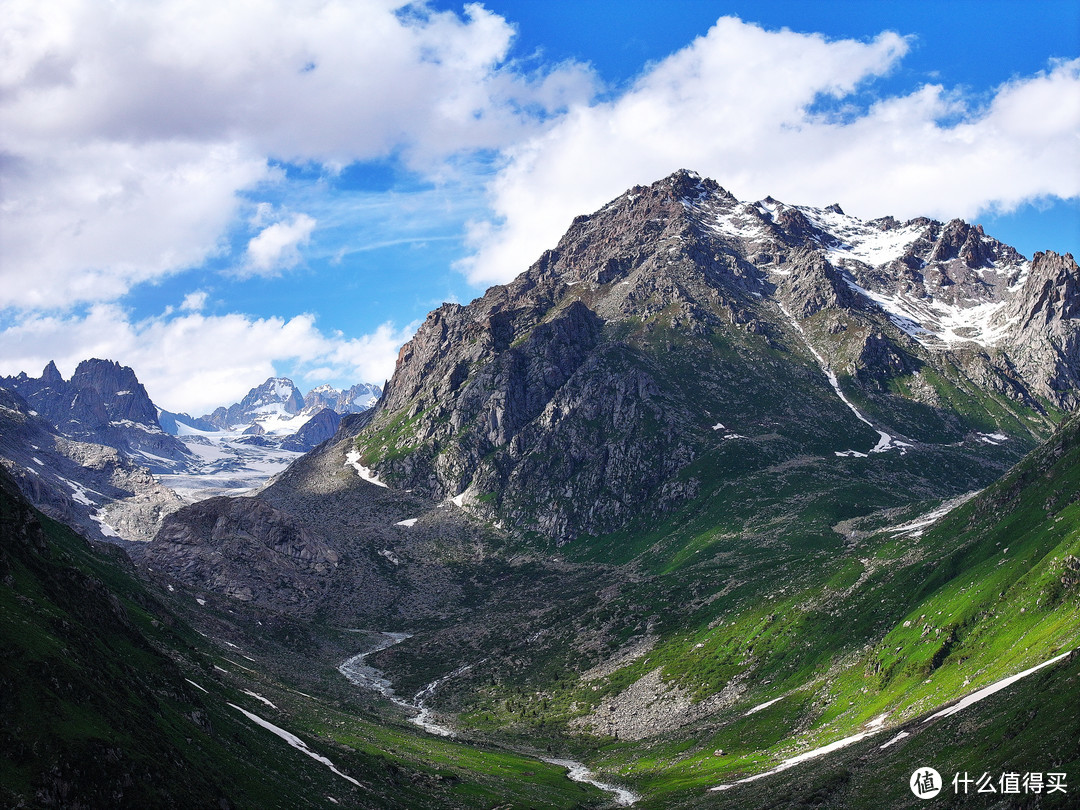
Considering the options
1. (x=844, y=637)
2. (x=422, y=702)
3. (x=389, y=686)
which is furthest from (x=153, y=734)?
(x=389, y=686)

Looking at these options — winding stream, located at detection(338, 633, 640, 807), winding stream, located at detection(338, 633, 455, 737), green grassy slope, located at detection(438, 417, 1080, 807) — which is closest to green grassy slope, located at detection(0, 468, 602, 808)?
winding stream, located at detection(338, 633, 640, 807)

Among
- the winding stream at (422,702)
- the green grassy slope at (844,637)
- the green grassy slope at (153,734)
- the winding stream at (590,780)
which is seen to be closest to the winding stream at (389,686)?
the winding stream at (422,702)

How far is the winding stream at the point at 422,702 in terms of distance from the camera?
9788cm

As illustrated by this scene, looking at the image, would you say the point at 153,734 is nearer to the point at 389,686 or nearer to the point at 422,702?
the point at 422,702

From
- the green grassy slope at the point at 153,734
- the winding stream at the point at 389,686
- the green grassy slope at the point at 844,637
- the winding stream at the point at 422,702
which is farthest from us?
the winding stream at the point at 389,686

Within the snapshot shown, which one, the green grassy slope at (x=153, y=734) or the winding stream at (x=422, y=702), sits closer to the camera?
the green grassy slope at (x=153, y=734)

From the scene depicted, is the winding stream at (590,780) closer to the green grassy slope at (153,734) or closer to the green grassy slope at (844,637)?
the green grassy slope at (844,637)

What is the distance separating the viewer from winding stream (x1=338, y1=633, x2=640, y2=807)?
97.9 metres

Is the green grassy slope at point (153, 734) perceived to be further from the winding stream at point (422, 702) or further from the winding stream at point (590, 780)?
the winding stream at point (422, 702)

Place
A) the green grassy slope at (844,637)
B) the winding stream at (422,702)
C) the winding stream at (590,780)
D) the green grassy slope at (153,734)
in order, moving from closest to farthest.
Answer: the green grassy slope at (153,734), the green grassy slope at (844,637), the winding stream at (590,780), the winding stream at (422,702)

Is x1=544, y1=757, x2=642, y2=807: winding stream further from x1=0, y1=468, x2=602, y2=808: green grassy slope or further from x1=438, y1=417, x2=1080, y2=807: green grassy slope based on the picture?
x1=0, y1=468, x2=602, y2=808: green grassy slope

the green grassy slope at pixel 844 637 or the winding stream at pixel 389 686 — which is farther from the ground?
the green grassy slope at pixel 844 637

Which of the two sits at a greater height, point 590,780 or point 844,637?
point 844,637

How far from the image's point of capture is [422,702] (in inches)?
6206
